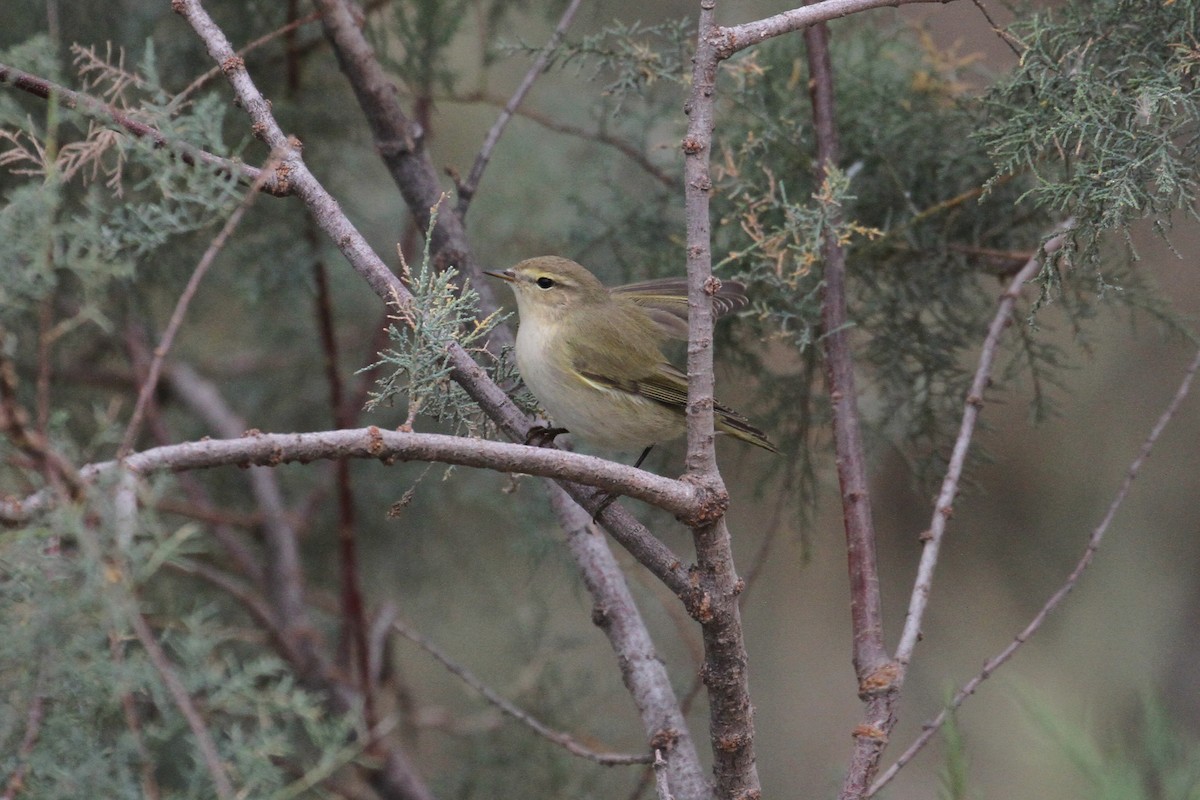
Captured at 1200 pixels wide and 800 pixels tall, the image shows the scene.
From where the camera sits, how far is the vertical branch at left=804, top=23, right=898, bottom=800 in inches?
86.4

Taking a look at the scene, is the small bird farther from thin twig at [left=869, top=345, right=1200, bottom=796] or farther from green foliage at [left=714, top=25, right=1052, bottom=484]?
thin twig at [left=869, top=345, right=1200, bottom=796]

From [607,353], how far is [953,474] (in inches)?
35.0

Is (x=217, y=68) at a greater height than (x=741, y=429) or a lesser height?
greater

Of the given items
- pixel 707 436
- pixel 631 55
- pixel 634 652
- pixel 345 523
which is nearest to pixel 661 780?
pixel 634 652

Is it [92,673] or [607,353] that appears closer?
[92,673]

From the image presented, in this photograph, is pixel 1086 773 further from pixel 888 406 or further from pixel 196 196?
pixel 888 406

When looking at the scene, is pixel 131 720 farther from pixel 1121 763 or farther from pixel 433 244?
pixel 433 244

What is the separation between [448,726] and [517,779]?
1.07 feet

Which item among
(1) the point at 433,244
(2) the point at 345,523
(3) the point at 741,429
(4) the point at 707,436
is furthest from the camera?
(2) the point at 345,523

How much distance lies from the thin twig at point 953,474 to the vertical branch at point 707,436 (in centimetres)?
41

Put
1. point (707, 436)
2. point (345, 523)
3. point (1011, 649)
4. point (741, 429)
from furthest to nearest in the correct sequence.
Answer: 1. point (345, 523)
2. point (741, 429)
3. point (1011, 649)
4. point (707, 436)

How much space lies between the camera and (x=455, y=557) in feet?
16.9

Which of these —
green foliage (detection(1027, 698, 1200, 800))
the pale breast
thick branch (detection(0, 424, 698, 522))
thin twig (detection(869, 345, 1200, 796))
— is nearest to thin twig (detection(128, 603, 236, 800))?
thick branch (detection(0, 424, 698, 522))

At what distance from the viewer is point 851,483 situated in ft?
8.28
